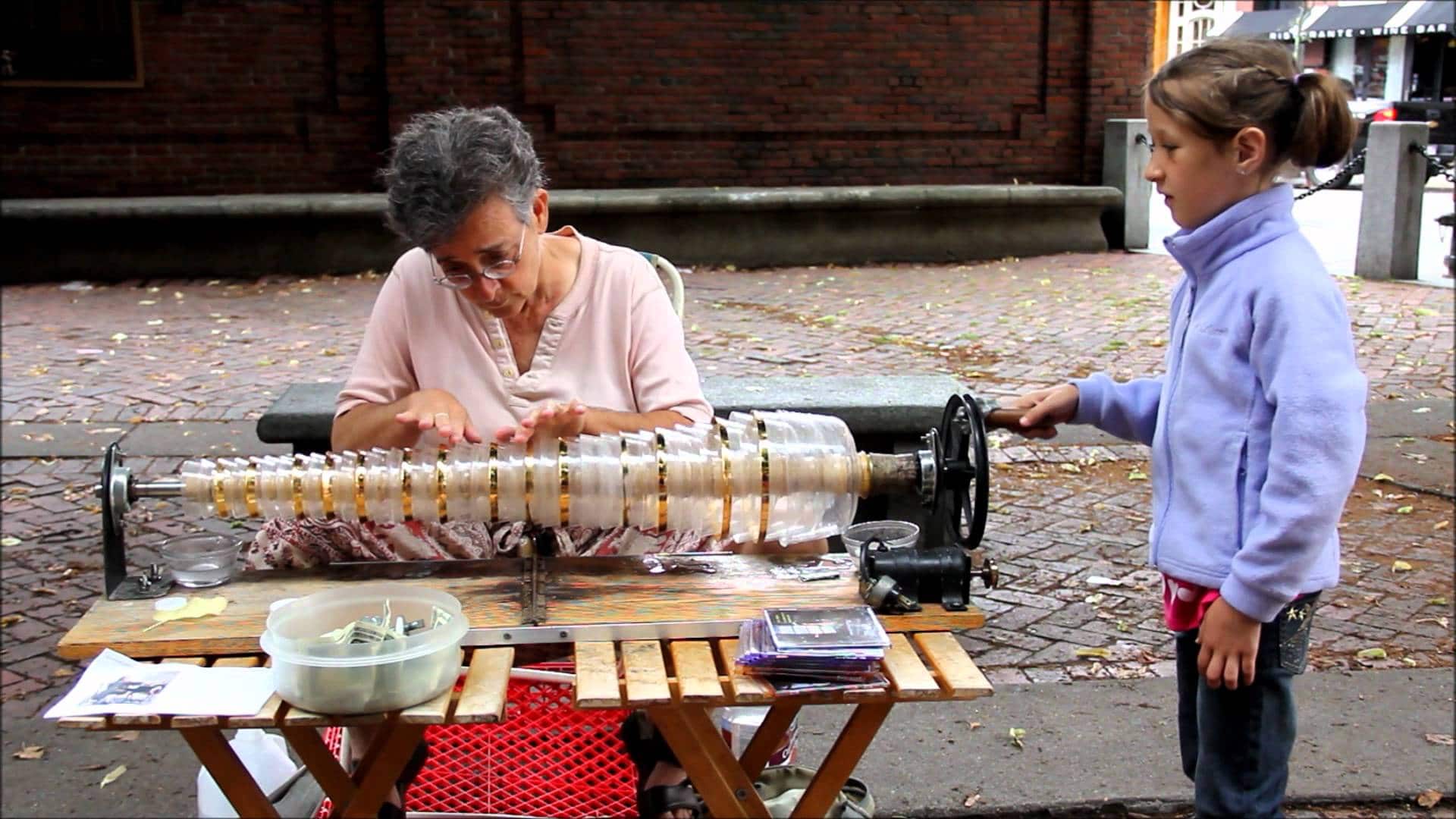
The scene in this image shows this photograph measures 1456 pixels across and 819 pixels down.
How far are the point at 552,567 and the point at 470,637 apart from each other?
340 millimetres

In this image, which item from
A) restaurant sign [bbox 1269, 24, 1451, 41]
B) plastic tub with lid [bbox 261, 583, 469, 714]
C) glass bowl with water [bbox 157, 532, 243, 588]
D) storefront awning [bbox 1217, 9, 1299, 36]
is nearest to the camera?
plastic tub with lid [bbox 261, 583, 469, 714]

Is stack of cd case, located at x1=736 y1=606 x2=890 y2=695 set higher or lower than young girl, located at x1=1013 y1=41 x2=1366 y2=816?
lower

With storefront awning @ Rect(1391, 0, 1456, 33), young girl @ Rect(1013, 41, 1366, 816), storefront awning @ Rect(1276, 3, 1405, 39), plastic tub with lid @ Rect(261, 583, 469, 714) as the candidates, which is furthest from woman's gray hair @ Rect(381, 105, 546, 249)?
storefront awning @ Rect(1276, 3, 1405, 39)

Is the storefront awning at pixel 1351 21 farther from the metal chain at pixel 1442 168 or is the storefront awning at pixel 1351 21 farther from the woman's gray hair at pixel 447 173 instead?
the woman's gray hair at pixel 447 173

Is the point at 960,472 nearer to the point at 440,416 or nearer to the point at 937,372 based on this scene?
the point at 440,416

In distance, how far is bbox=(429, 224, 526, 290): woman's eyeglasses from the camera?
2.65 meters

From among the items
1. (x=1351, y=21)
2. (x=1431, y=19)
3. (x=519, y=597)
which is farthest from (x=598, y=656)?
(x=1351, y=21)

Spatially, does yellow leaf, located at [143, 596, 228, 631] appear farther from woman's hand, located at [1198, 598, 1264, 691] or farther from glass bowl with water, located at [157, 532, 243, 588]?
woman's hand, located at [1198, 598, 1264, 691]

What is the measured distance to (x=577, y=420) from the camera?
2541 mm

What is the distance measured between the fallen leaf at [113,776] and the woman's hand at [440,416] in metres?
1.20

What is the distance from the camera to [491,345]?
9.32 feet

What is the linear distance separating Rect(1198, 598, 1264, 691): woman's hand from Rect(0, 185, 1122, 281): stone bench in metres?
9.13

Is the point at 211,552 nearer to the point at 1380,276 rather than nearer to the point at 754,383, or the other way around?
the point at 754,383

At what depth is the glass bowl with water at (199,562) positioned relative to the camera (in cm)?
235
